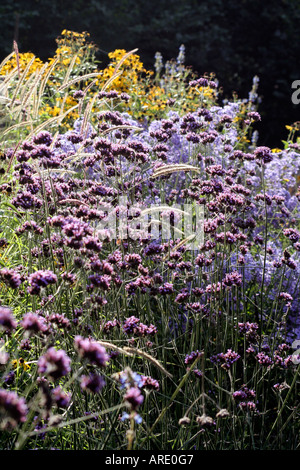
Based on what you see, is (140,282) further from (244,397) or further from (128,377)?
(128,377)

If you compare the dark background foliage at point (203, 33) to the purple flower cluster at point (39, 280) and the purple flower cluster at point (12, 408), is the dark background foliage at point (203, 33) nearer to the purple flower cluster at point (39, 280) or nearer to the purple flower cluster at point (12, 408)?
the purple flower cluster at point (39, 280)

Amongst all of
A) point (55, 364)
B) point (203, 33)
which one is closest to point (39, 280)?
point (55, 364)

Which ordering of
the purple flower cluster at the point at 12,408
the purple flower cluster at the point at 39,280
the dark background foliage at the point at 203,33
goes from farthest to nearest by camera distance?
1. the dark background foliage at the point at 203,33
2. the purple flower cluster at the point at 39,280
3. the purple flower cluster at the point at 12,408

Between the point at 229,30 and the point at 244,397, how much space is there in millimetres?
16235

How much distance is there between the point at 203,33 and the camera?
1638 centimetres

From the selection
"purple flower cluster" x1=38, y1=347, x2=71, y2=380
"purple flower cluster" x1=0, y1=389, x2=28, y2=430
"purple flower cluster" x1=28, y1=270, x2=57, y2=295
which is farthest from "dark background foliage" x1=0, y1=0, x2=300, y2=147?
"purple flower cluster" x1=0, y1=389, x2=28, y2=430

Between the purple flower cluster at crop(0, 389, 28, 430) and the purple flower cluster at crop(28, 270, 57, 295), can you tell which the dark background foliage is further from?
the purple flower cluster at crop(0, 389, 28, 430)

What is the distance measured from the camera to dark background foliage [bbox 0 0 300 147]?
1574 centimetres

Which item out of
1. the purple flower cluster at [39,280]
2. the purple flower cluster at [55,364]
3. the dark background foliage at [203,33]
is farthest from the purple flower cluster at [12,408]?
the dark background foliage at [203,33]

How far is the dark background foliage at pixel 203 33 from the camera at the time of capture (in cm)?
1574

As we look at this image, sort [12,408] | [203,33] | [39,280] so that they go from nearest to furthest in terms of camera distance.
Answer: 1. [12,408]
2. [39,280]
3. [203,33]

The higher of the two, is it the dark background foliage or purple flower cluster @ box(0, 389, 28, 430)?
the dark background foliage

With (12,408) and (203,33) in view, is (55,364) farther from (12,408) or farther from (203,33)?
(203,33)
